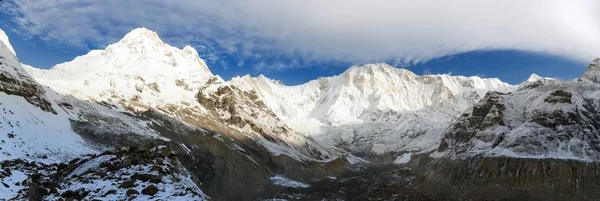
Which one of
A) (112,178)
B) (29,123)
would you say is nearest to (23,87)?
(29,123)

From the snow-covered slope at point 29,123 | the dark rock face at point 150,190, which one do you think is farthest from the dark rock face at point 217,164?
the dark rock face at point 150,190

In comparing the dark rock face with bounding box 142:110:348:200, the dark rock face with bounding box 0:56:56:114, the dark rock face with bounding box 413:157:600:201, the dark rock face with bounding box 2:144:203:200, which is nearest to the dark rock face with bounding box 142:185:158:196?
the dark rock face with bounding box 2:144:203:200

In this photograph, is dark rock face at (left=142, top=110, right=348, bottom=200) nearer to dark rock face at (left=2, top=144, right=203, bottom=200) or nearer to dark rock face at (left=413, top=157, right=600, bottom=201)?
dark rock face at (left=413, top=157, right=600, bottom=201)

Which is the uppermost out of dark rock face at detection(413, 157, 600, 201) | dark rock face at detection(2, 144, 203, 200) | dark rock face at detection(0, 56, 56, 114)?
dark rock face at detection(0, 56, 56, 114)

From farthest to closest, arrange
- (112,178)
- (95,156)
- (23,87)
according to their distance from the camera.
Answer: (23,87) → (95,156) → (112,178)

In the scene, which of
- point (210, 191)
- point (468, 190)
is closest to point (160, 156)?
point (210, 191)

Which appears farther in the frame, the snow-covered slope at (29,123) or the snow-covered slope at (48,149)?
the snow-covered slope at (29,123)

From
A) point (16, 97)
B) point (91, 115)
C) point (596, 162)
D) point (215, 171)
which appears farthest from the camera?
point (596, 162)

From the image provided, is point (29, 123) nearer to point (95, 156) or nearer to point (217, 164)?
point (95, 156)

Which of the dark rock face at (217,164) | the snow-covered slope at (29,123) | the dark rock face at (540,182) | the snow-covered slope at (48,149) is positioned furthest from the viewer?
the dark rock face at (540,182)

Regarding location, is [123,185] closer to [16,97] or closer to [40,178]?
[40,178]

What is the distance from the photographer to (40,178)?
144 ft

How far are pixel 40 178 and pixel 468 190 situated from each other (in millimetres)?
183126

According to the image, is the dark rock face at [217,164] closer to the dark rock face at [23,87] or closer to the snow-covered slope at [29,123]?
the dark rock face at [23,87]
